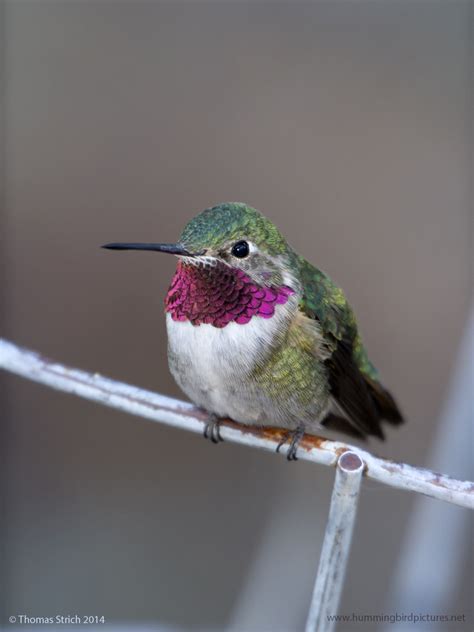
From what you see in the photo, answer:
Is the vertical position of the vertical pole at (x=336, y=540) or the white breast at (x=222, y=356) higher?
the white breast at (x=222, y=356)

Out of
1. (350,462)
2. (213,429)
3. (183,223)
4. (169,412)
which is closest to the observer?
(350,462)

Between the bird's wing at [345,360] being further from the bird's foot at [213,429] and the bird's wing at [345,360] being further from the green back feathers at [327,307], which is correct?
the bird's foot at [213,429]

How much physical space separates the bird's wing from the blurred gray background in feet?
2.12

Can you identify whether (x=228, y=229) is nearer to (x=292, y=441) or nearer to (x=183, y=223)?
(x=292, y=441)

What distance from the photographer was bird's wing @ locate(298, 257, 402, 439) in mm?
1816

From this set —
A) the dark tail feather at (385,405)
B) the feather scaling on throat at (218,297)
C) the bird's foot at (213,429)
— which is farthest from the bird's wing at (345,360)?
the bird's foot at (213,429)

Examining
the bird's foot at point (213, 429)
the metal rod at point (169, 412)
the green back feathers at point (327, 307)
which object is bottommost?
the bird's foot at point (213, 429)

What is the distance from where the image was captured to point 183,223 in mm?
3654

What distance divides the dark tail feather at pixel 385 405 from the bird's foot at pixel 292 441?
37 cm

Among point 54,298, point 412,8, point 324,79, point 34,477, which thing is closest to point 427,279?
point 324,79

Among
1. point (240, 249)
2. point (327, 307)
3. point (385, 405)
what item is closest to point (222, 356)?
point (240, 249)

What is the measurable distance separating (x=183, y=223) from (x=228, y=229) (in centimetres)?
216

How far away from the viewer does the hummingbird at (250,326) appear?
1.54m

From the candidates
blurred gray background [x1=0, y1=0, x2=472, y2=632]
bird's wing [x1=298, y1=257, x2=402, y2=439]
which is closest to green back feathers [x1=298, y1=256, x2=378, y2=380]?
bird's wing [x1=298, y1=257, x2=402, y2=439]
